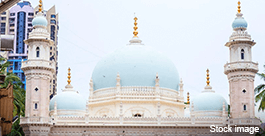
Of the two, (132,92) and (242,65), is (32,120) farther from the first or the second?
(242,65)

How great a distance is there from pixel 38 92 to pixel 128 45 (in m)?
11.8

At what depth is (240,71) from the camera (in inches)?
1875

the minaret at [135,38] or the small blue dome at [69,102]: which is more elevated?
the minaret at [135,38]

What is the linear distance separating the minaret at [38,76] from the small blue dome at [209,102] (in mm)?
13556

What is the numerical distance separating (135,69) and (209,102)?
23.8 feet

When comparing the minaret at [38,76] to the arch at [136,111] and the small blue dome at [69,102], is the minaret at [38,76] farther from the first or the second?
the arch at [136,111]

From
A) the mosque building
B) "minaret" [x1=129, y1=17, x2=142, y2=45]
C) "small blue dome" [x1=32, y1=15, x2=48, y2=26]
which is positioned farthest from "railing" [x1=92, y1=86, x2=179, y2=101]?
"small blue dome" [x1=32, y1=15, x2=48, y2=26]

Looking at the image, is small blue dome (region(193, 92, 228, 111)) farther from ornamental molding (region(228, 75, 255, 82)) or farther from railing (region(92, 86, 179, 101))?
ornamental molding (region(228, 75, 255, 82))

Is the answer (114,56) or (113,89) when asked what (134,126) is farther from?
(114,56)

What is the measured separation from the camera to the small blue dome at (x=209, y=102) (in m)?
51.4

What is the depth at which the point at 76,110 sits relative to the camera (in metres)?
51.2

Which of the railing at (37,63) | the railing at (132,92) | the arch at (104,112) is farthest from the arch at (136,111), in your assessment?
the railing at (37,63)

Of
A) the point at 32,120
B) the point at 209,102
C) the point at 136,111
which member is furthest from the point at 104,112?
the point at 209,102

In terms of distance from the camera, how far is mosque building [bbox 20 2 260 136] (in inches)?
1853
